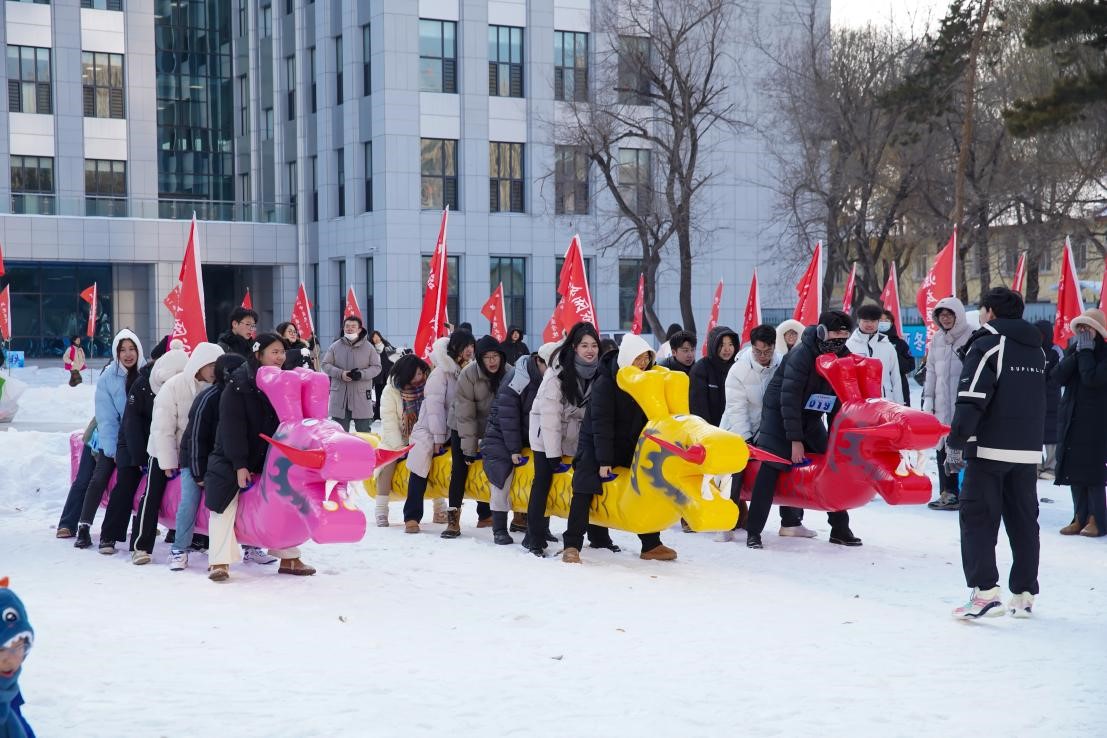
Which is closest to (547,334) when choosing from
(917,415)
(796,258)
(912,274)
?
(917,415)

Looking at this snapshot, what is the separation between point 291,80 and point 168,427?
3520 cm

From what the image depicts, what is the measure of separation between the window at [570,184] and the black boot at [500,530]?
28.2 metres

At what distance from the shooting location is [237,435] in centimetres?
870

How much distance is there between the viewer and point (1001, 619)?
7.68 m

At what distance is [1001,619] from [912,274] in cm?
6619

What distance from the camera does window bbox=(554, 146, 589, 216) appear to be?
3812 centimetres

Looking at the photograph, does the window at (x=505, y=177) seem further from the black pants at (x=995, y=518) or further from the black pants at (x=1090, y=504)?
the black pants at (x=995, y=518)

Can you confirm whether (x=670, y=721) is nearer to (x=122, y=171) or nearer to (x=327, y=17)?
(x=327, y=17)

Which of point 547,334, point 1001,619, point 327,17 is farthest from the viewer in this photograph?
point 327,17

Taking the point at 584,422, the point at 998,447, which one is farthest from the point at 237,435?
the point at 998,447

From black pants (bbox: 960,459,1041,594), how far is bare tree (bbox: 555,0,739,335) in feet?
67.5

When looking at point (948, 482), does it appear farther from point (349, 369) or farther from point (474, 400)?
point (349, 369)

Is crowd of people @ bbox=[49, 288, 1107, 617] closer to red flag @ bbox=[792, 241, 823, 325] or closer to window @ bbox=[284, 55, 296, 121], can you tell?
red flag @ bbox=[792, 241, 823, 325]

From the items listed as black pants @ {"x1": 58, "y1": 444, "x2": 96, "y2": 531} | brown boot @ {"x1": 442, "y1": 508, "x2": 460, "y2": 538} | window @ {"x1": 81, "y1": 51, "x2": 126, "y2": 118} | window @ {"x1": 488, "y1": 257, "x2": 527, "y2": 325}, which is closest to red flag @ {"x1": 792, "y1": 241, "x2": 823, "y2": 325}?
brown boot @ {"x1": 442, "y1": 508, "x2": 460, "y2": 538}
